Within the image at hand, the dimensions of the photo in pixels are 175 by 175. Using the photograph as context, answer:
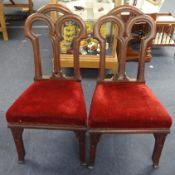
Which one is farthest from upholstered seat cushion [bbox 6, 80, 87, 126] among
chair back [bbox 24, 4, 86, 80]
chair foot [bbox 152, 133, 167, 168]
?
chair foot [bbox 152, 133, 167, 168]

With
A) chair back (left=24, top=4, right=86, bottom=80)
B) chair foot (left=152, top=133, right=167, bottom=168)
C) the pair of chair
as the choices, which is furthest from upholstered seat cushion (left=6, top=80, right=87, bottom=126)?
chair foot (left=152, top=133, right=167, bottom=168)

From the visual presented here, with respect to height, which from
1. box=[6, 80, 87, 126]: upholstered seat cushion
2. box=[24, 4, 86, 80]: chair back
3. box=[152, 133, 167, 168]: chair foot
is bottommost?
box=[152, 133, 167, 168]: chair foot

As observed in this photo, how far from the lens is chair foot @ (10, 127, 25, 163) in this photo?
1.34m

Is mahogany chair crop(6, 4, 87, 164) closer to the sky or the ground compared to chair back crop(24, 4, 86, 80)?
closer to the ground

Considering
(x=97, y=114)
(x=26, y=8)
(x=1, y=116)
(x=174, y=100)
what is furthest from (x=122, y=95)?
(x=26, y=8)

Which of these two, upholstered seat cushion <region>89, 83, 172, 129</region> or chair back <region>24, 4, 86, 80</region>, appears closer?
upholstered seat cushion <region>89, 83, 172, 129</region>

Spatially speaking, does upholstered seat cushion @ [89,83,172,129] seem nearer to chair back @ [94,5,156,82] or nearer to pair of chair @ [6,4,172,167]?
pair of chair @ [6,4,172,167]

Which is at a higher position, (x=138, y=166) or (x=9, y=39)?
(x=9, y=39)

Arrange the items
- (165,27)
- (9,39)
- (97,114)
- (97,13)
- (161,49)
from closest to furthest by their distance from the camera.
A: 1. (97,114)
2. (97,13)
3. (165,27)
4. (161,49)
5. (9,39)

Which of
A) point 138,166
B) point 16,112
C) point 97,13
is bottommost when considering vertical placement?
point 138,166

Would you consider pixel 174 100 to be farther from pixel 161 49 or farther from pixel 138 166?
pixel 161 49

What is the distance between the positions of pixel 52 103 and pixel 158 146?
→ 660 millimetres

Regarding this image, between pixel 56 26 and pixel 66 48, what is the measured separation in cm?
75

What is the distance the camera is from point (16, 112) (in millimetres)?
1272
